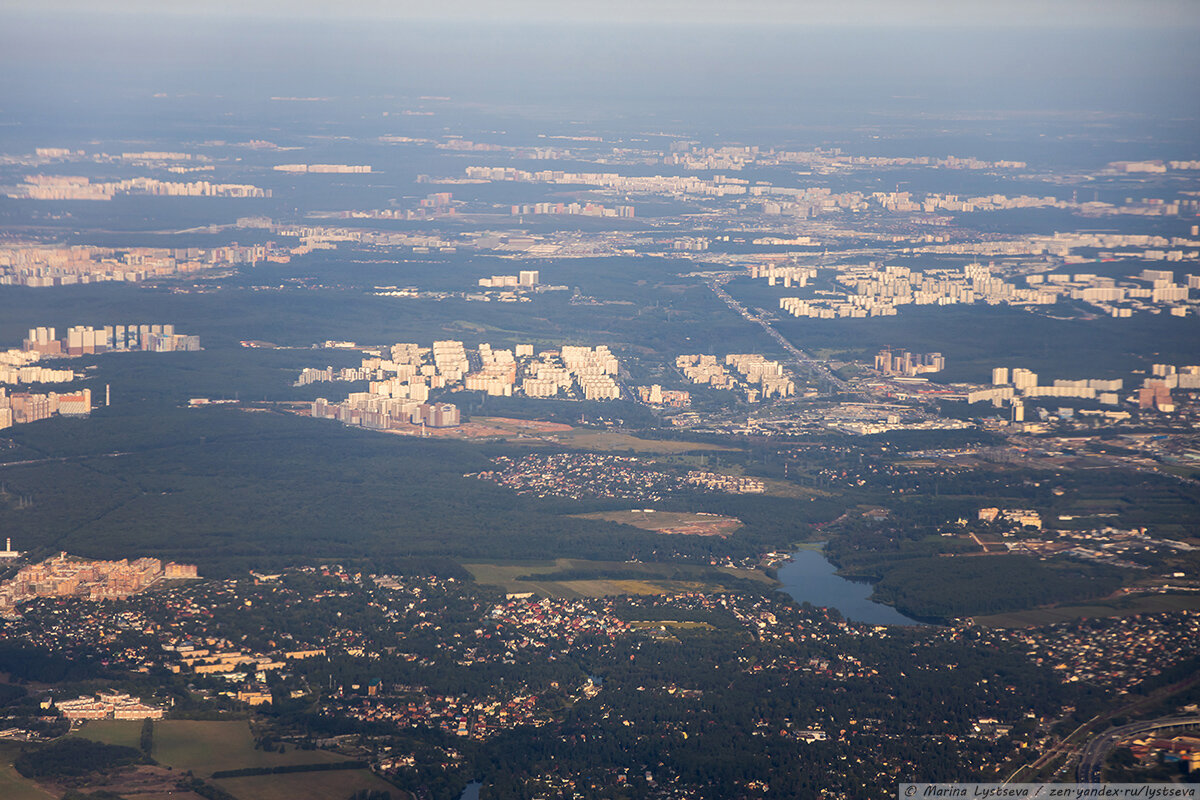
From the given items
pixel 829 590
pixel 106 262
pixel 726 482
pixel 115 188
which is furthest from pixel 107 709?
pixel 115 188

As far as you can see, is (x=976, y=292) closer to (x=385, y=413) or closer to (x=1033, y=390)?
(x=1033, y=390)

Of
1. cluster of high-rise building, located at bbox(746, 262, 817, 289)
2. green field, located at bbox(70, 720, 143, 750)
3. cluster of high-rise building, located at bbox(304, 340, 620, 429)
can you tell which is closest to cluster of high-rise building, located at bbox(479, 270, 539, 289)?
cluster of high-rise building, located at bbox(746, 262, 817, 289)

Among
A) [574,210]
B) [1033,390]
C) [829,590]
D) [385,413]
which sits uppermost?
[574,210]

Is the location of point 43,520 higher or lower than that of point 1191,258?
lower

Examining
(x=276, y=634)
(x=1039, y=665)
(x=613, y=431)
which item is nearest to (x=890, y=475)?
(x=613, y=431)

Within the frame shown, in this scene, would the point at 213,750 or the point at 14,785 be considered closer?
the point at 14,785

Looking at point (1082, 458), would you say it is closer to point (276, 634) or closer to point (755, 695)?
point (755, 695)

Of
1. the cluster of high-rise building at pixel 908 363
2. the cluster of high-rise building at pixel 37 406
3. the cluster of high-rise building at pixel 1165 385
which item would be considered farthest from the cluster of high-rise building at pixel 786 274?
the cluster of high-rise building at pixel 37 406
